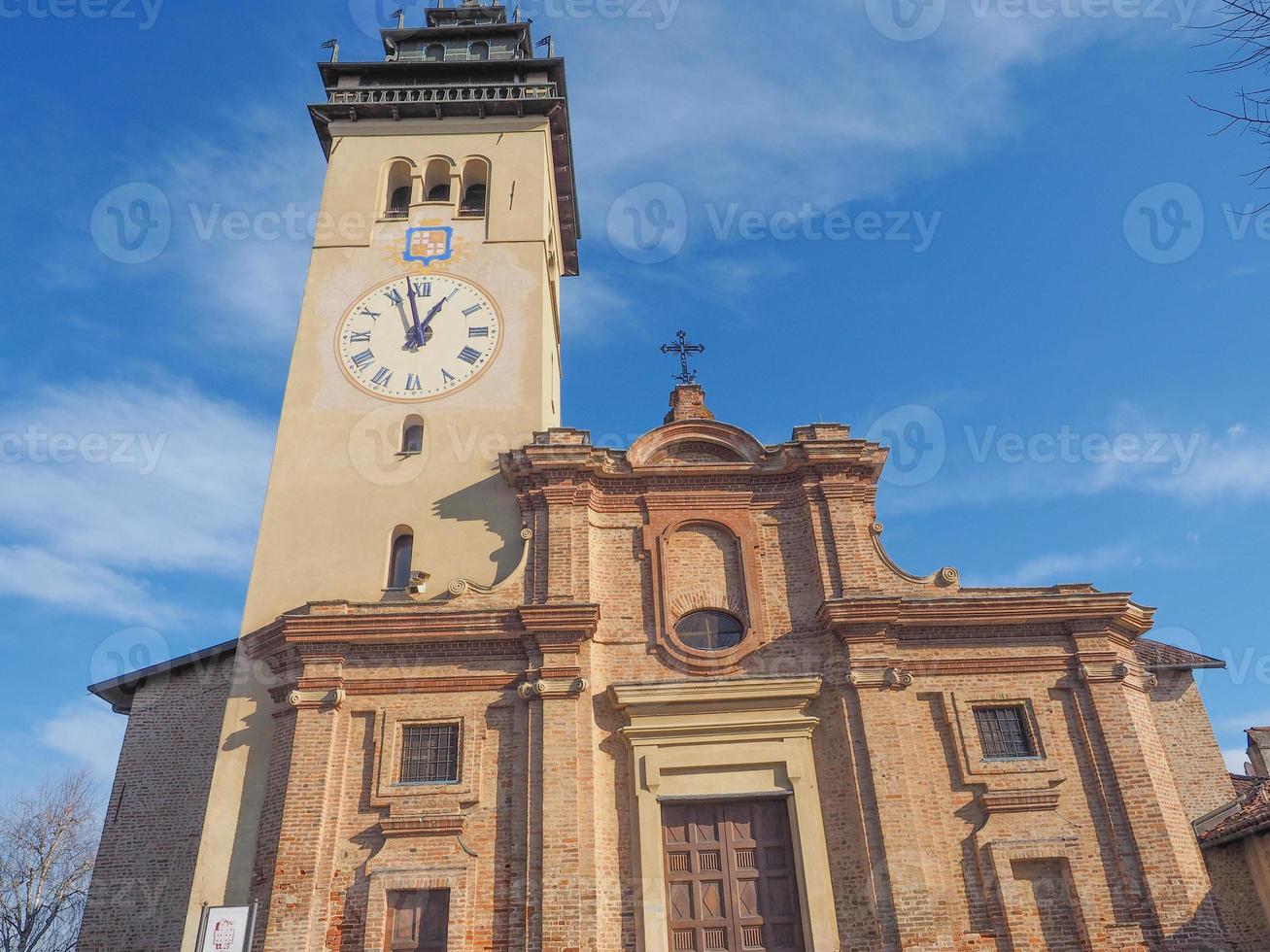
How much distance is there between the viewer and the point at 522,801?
46.7 feet

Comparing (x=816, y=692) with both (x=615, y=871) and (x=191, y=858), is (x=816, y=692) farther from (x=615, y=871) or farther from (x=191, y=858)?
(x=191, y=858)

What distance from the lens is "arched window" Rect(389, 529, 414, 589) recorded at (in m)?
17.2

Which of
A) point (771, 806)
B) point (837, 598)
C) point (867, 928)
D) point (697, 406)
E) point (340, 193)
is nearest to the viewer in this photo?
point (867, 928)

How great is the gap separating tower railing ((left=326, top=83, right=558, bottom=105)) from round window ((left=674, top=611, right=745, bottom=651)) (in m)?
14.9

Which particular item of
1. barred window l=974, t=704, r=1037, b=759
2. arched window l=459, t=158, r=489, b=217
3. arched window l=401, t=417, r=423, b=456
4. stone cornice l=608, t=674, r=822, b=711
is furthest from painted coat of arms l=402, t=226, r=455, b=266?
barred window l=974, t=704, r=1037, b=759

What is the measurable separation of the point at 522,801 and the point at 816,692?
4.88 m

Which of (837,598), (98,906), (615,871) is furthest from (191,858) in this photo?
(837,598)

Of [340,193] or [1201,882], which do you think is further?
[340,193]

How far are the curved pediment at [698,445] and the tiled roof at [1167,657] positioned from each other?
1046 cm

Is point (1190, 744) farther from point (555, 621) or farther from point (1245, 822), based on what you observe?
point (555, 621)

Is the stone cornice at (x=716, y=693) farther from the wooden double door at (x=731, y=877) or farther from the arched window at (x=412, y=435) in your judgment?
the arched window at (x=412, y=435)

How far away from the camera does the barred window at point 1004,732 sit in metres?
15.1

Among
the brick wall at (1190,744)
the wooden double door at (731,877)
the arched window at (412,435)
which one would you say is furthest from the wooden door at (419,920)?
the brick wall at (1190,744)

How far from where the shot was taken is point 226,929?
1234cm
